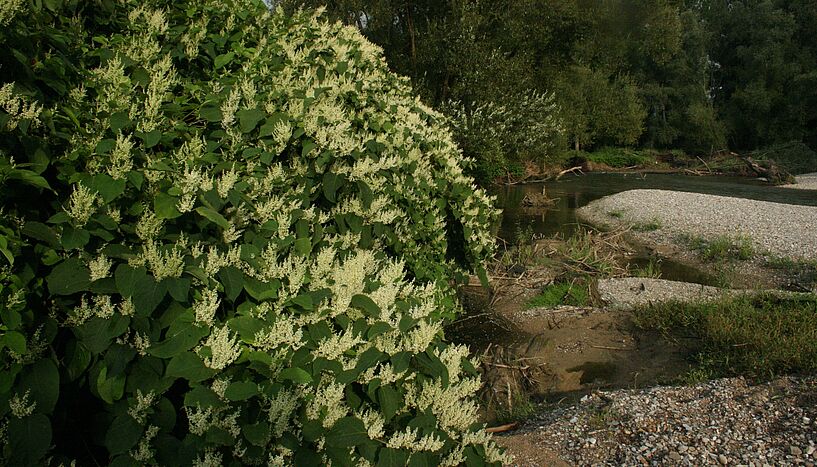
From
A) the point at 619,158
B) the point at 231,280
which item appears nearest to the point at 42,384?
the point at 231,280

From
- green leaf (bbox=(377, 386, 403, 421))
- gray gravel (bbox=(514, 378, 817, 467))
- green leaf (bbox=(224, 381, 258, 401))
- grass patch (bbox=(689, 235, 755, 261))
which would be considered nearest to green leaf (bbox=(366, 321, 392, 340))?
green leaf (bbox=(377, 386, 403, 421))

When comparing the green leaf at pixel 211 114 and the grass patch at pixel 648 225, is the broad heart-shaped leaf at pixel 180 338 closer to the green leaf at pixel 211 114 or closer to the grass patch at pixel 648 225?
the green leaf at pixel 211 114

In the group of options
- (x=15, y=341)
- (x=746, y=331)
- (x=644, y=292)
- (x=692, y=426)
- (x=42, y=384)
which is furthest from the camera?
(x=644, y=292)

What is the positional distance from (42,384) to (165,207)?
868mm

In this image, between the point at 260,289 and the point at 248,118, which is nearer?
the point at 260,289

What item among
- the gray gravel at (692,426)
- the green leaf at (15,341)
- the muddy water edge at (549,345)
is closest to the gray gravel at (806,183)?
the muddy water edge at (549,345)

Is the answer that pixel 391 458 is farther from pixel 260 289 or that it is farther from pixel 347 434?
pixel 260 289

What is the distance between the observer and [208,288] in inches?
95.3

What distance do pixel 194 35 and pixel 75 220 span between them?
71.9 inches

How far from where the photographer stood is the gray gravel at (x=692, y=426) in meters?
4.91

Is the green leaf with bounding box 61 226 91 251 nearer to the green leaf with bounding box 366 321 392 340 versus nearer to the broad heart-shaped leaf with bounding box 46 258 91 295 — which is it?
the broad heart-shaped leaf with bounding box 46 258 91 295

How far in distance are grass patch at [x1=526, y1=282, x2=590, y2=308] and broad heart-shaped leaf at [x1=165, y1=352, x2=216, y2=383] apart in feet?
30.8

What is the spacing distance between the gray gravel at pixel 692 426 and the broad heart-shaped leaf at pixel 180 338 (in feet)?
13.6

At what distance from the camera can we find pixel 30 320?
7.01 ft
